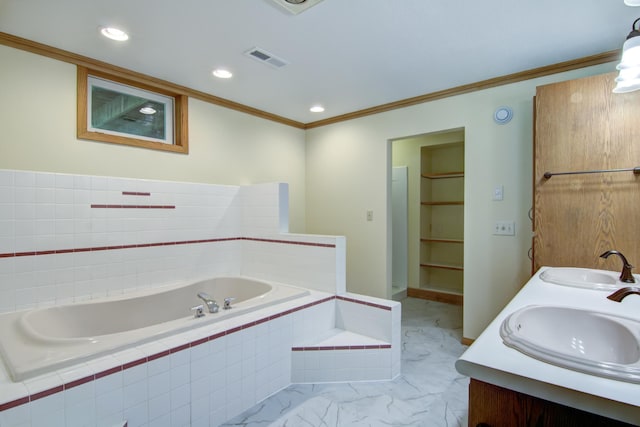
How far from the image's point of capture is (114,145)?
2.49 meters

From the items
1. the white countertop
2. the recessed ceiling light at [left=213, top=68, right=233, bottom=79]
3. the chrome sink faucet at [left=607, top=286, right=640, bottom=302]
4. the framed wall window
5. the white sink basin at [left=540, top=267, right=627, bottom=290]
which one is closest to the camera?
the white countertop

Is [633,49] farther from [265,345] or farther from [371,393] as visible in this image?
[265,345]

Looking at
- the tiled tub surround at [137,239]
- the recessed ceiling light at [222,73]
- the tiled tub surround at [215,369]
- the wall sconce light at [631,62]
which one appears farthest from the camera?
the recessed ceiling light at [222,73]

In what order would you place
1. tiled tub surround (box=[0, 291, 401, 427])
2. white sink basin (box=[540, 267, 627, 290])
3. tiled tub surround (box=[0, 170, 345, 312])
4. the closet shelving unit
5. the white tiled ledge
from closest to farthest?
tiled tub surround (box=[0, 291, 401, 427]) < white sink basin (box=[540, 267, 627, 290]) < tiled tub surround (box=[0, 170, 345, 312]) < the white tiled ledge < the closet shelving unit

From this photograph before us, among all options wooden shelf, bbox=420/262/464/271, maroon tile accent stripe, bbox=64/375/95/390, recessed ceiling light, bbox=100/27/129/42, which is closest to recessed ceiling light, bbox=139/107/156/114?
recessed ceiling light, bbox=100/27/129/42

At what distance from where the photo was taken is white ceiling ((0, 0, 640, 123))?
172 centimetres

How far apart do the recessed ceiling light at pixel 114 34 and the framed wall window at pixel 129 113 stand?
1.59 feet

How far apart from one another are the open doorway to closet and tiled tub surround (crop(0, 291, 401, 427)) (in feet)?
6.78

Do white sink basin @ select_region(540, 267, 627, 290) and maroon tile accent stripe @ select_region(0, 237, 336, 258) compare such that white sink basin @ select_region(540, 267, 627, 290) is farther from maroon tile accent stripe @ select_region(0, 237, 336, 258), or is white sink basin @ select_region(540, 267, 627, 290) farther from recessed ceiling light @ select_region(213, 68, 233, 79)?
recessed ceiling light @ select_region(213, 68, 233, 79)

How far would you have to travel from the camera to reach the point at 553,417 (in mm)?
672

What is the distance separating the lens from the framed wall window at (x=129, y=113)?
237 cm

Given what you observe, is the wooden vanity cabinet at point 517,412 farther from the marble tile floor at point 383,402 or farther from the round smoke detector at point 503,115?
the round smoke detector at point 503,115

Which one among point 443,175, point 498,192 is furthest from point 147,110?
point 443,175

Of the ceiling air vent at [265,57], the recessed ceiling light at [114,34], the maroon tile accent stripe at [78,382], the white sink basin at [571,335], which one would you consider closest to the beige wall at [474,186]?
the ceiling air vent at [265,57]
